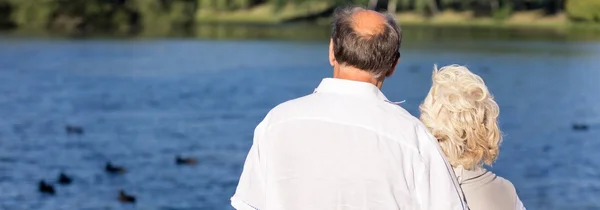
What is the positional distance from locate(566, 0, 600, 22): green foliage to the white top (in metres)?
46.5

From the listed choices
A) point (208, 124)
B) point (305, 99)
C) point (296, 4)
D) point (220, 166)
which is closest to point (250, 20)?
point (296, 4)

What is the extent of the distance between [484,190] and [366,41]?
68cm

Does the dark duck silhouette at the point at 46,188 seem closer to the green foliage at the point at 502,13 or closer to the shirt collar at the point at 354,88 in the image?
the shirt collar at the point at 354,88

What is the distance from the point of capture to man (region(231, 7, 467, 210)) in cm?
239

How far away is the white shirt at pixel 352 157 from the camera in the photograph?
2395mm

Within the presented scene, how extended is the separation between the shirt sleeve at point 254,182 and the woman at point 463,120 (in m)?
0.53

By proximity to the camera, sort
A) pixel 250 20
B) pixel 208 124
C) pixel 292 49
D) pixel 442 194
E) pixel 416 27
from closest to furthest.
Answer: pixel 442 194
pixel 208 124
pixel 292 49
pixel 416 27
pixel 250 20

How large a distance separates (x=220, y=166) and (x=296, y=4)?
59.3 meters

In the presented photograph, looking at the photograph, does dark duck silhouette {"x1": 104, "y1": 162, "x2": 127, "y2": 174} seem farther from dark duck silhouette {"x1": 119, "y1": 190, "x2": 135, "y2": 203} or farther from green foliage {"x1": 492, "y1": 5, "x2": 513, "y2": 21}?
green foliage {"x1": 492, "y1": 5, "x2": 513, "y2": 21}

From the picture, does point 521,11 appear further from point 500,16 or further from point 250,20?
point 250,20

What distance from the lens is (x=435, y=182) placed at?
2.40m

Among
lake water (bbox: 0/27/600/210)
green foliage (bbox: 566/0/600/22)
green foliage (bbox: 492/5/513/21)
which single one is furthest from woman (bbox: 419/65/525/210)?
green foliage (bbox: 492/5/513/21)

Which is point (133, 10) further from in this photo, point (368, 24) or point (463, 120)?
point (368, 24)

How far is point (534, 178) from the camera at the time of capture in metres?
15.1
